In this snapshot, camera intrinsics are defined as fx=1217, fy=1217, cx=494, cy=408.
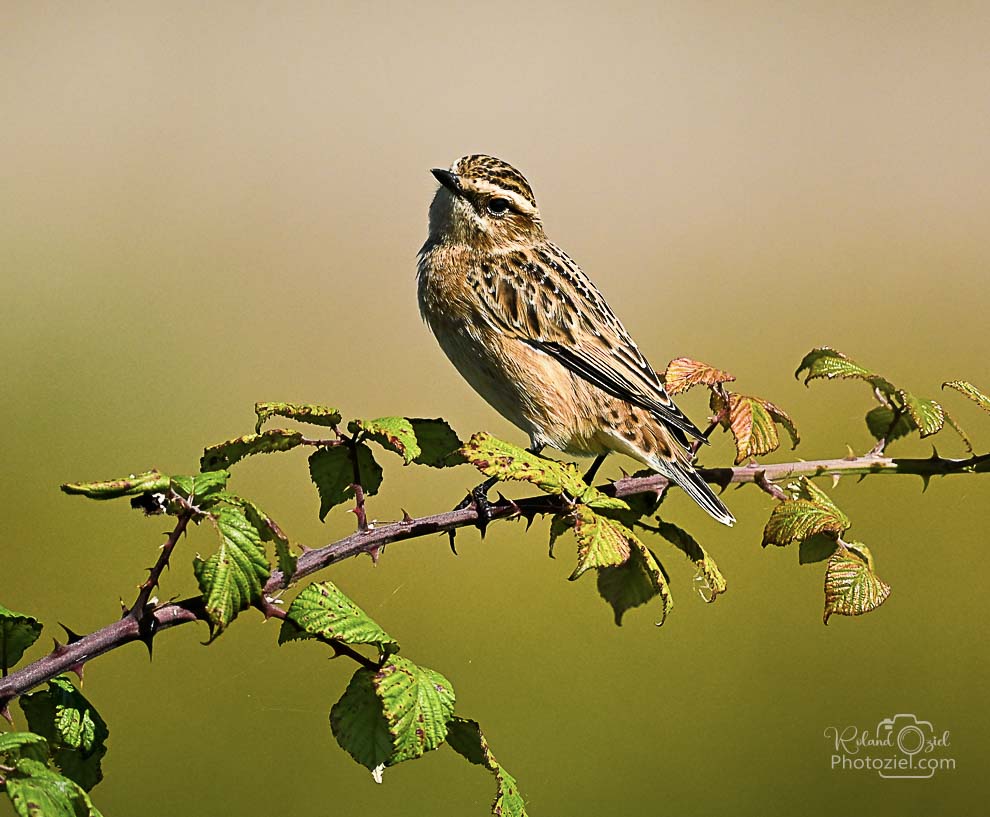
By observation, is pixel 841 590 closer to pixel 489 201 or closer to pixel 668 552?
pixel 489 201

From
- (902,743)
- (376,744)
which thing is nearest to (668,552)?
(902,743)

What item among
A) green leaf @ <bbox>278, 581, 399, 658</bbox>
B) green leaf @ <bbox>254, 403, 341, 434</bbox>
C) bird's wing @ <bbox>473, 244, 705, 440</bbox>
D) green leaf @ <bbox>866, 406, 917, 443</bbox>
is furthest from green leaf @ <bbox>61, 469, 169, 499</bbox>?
bird's wing @ <bbox>473, 244, 705, 440</bbox>

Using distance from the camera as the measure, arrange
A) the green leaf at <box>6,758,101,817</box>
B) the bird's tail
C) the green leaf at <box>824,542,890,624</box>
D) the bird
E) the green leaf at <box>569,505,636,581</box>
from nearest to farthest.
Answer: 1. the green leaf at <box>6,758,101,817</box>
2. the green leaf at <box>569,505,636,581</box>
3. the green leaf at <box>824,542,890,624</box>
4. the bird's tail
5. the bird

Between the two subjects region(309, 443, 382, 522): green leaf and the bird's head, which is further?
the bird's head

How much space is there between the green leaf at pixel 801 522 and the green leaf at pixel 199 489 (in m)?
0.96

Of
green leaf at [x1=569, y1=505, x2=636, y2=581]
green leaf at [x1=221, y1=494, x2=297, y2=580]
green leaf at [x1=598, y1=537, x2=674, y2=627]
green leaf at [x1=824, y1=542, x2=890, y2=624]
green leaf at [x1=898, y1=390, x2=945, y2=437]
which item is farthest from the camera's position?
green leaf at [x1=598, y1=537, x2=674, y2=627]

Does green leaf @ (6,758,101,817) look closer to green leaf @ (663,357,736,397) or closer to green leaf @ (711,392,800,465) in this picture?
green leaf @ (711,392,800,465)

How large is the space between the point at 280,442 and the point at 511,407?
1617 mm

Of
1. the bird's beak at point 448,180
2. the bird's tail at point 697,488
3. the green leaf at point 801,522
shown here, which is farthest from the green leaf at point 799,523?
the bird's beak at point 448,180

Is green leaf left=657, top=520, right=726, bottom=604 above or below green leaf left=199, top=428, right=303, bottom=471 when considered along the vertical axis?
below

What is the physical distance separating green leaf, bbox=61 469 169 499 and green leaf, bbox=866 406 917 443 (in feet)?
4.94

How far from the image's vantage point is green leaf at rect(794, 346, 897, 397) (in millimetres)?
2377

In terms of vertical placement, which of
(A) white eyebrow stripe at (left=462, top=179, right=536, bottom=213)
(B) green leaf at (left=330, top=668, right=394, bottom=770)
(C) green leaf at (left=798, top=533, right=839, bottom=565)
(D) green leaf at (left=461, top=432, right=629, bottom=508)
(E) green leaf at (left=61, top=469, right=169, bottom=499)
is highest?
(A) white eyebrow stripe at (left=462, top=179, right=536, bottom=213)

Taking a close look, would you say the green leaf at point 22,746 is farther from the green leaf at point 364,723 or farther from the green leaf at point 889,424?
the green leaf at point 889,424
